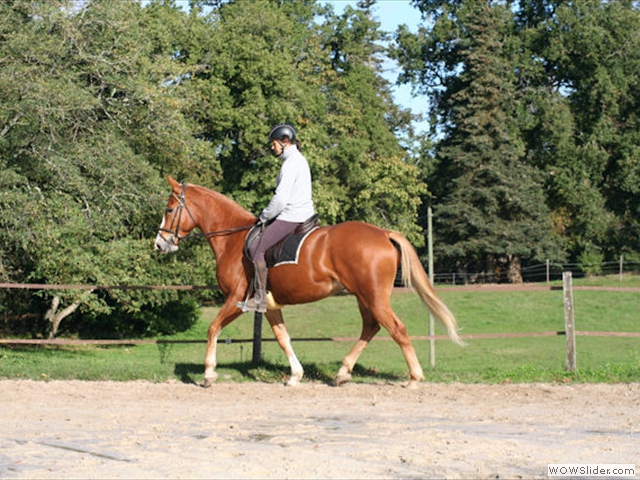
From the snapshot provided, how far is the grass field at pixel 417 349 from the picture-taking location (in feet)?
39.2

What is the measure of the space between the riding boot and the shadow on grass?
138cm

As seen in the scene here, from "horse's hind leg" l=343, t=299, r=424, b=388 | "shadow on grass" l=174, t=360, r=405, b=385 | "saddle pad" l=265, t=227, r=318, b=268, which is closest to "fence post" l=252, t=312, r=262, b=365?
"shadow on grass" l=174, t=360, r=405, b=385

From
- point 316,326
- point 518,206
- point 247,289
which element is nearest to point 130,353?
point 316,326

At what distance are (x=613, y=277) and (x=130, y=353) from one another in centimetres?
2822

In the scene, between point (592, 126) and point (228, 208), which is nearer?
point (228, 208)

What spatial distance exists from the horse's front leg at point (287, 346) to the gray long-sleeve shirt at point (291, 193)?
1.35 metres

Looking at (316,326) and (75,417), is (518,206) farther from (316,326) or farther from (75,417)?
(75,417)

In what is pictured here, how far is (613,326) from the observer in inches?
1344

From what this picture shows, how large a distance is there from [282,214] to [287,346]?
1.71m

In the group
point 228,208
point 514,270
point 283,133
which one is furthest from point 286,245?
point 514,270

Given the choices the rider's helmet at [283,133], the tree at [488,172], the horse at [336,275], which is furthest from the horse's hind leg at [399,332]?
the tree at [488,172]

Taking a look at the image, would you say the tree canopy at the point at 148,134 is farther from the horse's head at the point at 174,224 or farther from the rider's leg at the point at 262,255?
the rider's leg at the point at 262,255

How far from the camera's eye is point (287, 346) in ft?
36.6

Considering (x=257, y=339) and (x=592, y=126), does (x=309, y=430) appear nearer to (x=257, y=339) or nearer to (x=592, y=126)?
(x=257, y=339)
